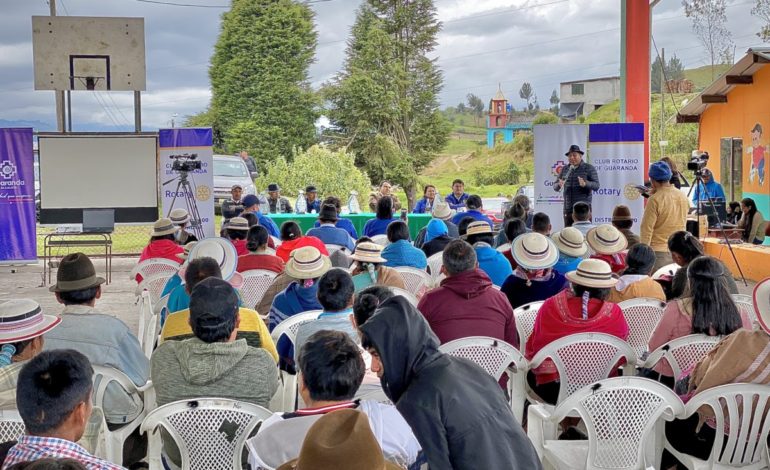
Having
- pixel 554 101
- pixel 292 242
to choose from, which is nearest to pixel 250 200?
pixel 292 242

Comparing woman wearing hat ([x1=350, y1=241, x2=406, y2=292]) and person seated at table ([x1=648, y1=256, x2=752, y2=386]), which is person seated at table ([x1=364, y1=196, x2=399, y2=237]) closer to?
woman wearing hat ([x1=350, y1=241, x2=406, y2=292])

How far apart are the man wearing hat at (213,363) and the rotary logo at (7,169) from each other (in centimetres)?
946

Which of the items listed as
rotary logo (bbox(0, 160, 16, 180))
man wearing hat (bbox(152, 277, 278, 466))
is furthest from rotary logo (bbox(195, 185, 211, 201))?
man wearing hat (bbox(152, 277, 278, 466))

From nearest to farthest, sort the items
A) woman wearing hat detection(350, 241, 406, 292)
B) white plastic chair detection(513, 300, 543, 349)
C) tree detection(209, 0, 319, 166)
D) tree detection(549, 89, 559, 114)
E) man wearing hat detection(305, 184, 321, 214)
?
white plastic chair detection(513, 300, 543, 349) → woman wearing hat detection(350, 241, 406, 292) → man wearing hat detection(305, 184, 321, 214) → tree detection(209, 0, 319, 166) → tree detection(549, 89, 559, 114)

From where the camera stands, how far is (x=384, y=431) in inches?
86.7

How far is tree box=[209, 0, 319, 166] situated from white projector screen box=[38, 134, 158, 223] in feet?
55.9

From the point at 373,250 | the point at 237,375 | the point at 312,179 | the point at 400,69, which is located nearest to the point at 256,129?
the point at 400,69

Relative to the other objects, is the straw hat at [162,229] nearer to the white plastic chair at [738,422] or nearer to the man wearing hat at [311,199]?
the white plastic chair at [738,422]

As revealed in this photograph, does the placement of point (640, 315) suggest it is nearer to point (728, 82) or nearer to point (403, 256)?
point (403, 256)

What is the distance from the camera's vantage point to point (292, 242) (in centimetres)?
699

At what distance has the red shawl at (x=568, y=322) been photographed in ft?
13.5

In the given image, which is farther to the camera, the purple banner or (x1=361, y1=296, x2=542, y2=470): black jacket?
the purple banner

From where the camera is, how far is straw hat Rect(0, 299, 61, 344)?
3244 mm

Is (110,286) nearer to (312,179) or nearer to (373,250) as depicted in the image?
(373,250)
